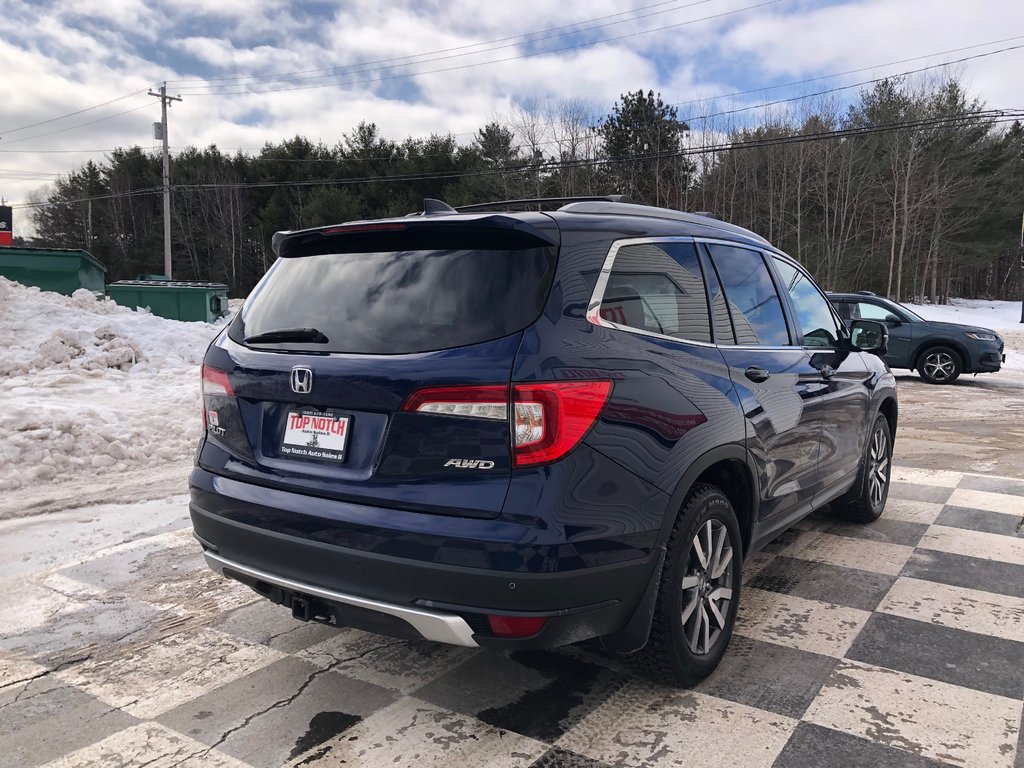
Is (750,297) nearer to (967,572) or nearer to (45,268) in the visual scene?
(967,572)

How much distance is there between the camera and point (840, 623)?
362 centimetres

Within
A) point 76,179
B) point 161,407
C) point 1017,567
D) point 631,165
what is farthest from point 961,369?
point 76,179

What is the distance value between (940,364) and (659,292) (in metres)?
14.0

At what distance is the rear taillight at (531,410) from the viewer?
89.7 inches

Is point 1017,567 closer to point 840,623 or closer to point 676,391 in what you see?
point 840,623

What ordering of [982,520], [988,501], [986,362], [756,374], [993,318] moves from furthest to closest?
1. [993,318]
2. [986,362]
3. [988,501]
4. [982,520]
5. [756,374]

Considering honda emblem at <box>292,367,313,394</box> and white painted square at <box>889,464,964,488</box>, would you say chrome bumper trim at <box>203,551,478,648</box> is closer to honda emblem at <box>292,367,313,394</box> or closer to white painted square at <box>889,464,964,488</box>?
honda emblem at <box>292,367,313,394</box>

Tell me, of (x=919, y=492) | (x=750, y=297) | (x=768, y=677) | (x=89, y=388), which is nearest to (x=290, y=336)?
(x=750, y=297)

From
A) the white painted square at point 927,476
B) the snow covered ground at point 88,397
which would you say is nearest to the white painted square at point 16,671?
the snow covered ground at point 88,397

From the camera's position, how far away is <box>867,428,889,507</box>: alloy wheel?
5.14m

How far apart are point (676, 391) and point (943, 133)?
47.2m

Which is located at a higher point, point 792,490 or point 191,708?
point 792,490

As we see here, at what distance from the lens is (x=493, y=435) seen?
2.29m

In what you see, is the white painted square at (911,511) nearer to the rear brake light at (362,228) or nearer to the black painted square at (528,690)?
the black painted square at (528,690)
